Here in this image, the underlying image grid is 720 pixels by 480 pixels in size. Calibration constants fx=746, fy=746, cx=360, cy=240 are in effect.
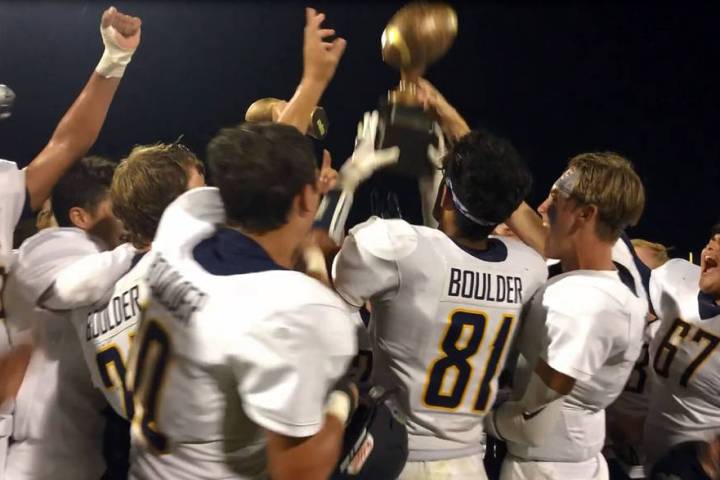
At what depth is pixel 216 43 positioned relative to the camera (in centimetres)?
438

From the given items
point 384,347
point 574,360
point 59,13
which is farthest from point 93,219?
point 59,13

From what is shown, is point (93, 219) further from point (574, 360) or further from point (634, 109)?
point (634, 109)

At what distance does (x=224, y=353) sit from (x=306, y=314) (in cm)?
12

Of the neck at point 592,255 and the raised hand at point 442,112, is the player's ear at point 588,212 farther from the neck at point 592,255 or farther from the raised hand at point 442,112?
the raised hand at point 442,112

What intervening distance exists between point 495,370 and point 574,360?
16 centimetres

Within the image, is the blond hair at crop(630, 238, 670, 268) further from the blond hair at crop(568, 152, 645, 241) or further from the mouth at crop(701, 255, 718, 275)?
A: the blond hair at crop(568, 152, 645, 241)

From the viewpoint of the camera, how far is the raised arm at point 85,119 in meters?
1.69

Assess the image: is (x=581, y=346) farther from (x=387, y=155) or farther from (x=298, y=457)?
(x=298, y=457)

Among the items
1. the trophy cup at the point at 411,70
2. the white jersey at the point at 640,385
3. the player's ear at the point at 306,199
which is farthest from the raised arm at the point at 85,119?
the white jersey at the point at 640,385

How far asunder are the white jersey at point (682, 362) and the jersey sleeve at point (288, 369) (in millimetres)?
1382

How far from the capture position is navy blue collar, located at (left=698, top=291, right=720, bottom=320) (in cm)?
196

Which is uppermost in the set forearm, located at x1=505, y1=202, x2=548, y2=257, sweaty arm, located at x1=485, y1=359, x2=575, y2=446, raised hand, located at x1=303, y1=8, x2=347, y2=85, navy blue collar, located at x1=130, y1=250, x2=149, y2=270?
raised hand, located at x1=303, y1=8, x2=347, y2=85

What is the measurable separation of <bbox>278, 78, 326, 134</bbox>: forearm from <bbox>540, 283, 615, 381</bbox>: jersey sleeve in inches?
24.2

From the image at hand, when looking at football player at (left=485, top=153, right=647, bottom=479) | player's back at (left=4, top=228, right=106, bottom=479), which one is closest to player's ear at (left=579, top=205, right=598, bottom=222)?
football player at (left=485, top=153, right=647, bottom=479)
